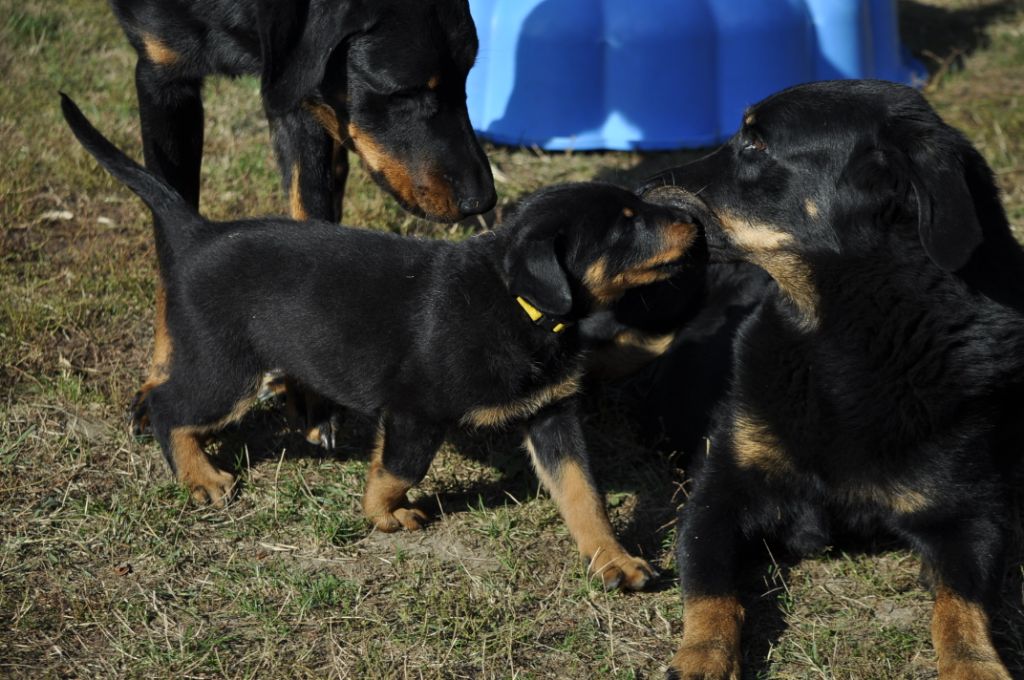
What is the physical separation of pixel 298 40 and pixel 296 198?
2.61 feet

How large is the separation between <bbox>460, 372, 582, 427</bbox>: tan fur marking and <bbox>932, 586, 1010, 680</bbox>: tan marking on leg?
1.25 meters

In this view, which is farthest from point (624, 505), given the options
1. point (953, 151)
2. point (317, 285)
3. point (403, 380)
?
point (953, 151)

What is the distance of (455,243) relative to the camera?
12.9 ft

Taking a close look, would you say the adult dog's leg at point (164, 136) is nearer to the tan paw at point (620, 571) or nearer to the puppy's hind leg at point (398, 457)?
the puppy's hind leg at point (398, 457)

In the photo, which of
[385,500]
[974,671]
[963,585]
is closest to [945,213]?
[963,585]

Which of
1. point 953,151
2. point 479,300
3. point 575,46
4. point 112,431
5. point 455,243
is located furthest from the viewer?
point 575,46

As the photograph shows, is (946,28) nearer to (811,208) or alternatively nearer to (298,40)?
(811,208)

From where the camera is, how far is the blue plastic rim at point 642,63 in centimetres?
630

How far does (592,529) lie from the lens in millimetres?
3654

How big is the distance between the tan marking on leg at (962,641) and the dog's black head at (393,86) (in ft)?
6.57

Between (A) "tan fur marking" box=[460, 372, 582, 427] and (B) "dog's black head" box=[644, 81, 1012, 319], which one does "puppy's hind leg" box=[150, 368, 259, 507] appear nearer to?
(A) "tan fur marking" box=[460, 372, 582, 427]

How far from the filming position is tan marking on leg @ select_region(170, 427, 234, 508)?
395 centimetres

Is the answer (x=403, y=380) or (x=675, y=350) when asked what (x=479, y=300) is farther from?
(x=675, y=350)

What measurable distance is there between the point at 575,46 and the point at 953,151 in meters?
3.45
